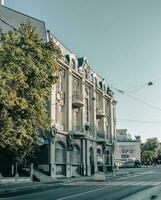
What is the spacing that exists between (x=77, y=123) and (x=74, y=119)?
4.74 ft

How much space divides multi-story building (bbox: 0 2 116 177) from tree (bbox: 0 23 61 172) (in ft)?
34.9

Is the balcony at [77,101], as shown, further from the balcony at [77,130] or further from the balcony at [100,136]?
the balcony at [100,136]

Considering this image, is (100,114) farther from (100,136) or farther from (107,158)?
(107,158)

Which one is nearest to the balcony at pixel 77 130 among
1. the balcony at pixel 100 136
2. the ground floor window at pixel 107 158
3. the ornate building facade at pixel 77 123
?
the ornate building facade at pixel 77 123

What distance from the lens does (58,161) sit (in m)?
43.4

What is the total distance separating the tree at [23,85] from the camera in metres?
21.6

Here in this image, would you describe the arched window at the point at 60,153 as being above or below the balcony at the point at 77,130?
below

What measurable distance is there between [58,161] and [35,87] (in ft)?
69.6

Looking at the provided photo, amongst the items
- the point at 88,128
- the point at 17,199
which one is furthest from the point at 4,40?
the point at 88,128

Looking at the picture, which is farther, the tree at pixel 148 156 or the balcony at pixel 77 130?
the tree at pixel 148 156

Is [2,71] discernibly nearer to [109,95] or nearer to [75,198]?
[75,198]

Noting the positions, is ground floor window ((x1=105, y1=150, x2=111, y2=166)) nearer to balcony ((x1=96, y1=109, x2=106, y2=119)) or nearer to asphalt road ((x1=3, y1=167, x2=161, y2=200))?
balcony ((x1=96, y1=109, x2=106, y2=119))

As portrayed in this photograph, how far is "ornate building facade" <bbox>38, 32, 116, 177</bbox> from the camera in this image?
4322 cm

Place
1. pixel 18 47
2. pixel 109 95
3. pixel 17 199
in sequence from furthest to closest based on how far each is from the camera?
pixel 109 95 → pixel 18 47 → pixel 17 199
